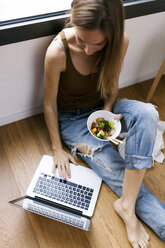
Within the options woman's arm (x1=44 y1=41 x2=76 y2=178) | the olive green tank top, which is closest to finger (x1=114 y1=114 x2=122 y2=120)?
the olive green tank top

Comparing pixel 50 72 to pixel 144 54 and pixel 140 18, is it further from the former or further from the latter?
pixel 144 54

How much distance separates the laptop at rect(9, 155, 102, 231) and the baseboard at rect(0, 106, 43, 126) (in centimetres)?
29

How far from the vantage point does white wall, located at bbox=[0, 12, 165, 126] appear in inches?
45.6

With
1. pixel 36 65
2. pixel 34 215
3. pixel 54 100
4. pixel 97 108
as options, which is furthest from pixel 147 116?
pixel 34 215

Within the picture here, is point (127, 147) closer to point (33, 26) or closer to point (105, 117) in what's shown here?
point (105, 117)

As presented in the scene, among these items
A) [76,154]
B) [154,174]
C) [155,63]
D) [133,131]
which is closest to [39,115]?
[76,154]

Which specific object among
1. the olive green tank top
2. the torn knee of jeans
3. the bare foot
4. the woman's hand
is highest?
the olive green tank top

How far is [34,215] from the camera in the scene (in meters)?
1.21

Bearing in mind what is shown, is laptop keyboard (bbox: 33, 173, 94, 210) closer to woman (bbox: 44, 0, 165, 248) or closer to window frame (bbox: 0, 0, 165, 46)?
woman (bbox: 44, 0, 165, 248)

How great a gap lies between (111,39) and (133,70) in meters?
0.79

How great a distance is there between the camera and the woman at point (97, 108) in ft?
3.47

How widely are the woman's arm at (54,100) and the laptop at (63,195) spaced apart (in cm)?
5

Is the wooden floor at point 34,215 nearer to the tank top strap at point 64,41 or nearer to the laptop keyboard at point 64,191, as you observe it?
the laptop keyboard at point 64,191

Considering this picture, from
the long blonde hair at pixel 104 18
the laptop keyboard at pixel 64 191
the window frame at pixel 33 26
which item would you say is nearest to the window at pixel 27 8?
the window frame at pixel 33 26
